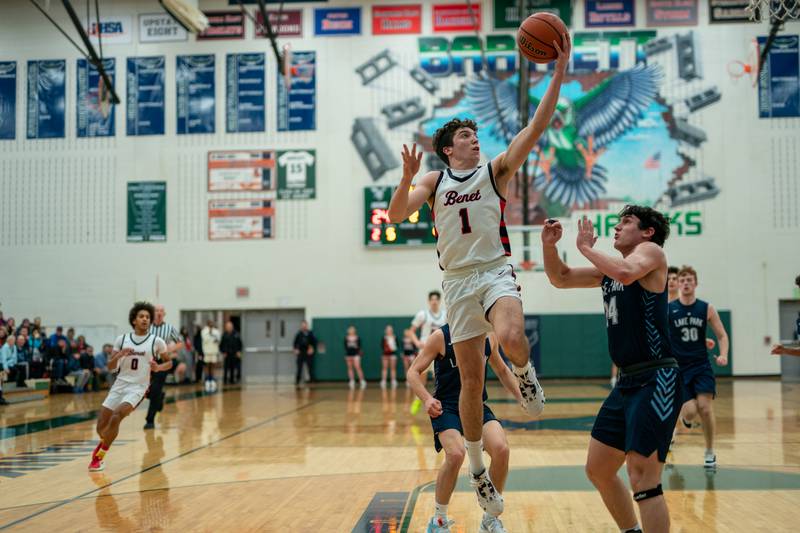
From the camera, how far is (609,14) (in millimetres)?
22938

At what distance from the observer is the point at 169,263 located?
23375mm

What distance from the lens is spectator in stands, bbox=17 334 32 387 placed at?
18.6m

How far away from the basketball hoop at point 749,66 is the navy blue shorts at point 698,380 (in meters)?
16.9

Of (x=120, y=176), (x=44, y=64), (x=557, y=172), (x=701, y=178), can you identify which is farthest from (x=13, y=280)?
(x=701, y=178)

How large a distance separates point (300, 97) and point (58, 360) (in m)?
10.1

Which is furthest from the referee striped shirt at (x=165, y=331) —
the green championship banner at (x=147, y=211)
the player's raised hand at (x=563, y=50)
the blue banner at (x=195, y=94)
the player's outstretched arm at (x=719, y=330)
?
the blue banner at (x=195, y=94)

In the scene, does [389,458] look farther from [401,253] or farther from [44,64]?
[44,64]

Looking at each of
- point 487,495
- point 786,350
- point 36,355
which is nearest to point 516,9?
point 36,355

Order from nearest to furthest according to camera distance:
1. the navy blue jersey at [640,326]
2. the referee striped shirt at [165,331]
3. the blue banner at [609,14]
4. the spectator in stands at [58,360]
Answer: the navy blue jersey at [640,326], the referee striped shirt at [165,331], the spectator in stands at [58,360], the blue banner at [609,14]

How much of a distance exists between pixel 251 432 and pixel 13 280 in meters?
15.6

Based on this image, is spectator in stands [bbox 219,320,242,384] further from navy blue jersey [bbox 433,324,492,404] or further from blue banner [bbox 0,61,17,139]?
navy blue jersey [bbox 433,324,492,404]

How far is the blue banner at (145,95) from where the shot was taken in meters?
23.5

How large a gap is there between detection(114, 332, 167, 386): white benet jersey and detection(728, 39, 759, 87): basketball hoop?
1949 centimetres

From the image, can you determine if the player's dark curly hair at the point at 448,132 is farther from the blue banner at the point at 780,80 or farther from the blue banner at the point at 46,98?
the blue banner at the point at 46,98
